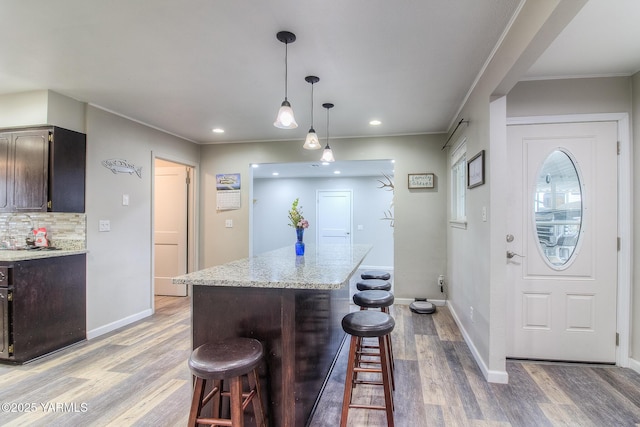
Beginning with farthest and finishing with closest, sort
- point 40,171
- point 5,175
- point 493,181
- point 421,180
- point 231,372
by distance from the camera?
1. point 421,180
2. point 5,175
3. point 40,171
4. point 493,181
5. point 231,372

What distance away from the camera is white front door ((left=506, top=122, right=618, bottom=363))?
8.67 ft

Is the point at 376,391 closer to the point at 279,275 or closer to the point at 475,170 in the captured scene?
the point at 279,275

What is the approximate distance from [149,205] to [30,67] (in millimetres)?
1879

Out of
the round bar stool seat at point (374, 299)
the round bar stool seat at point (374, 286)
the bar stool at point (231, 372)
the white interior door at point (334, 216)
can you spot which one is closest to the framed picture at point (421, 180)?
the round bar stool seat at point (374, 286)

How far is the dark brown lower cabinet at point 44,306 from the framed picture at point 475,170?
375 centimetres

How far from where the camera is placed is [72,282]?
3139 millimetres

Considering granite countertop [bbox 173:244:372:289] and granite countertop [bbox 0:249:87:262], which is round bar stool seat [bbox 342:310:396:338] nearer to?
granite countertop [bbox 173:244:372:289]

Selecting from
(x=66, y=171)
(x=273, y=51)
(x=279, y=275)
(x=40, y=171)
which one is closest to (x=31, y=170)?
(x=40, y=171)

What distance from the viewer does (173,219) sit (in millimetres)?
5094

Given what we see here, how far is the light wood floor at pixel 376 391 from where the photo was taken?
200cm

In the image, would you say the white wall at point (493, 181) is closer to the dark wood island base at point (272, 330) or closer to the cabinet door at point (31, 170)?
the dark wood island base at point (272, 330)

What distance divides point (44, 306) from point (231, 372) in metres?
2.55

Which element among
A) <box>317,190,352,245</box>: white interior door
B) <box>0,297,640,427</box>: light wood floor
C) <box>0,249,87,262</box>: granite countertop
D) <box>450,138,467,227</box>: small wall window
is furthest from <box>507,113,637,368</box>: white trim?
<box>317,190,352,245</box>: white interior door

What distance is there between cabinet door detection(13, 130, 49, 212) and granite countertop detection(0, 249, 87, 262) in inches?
15.2
